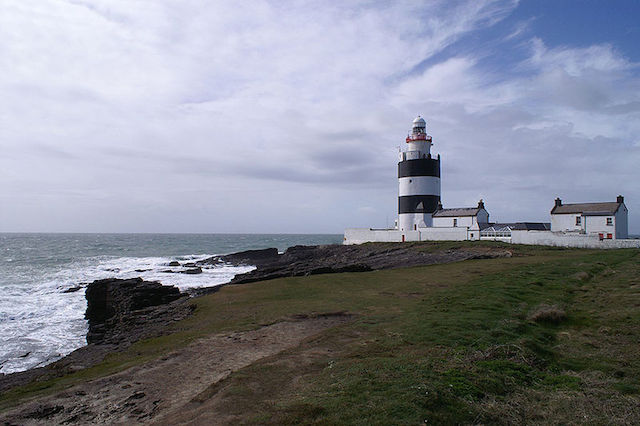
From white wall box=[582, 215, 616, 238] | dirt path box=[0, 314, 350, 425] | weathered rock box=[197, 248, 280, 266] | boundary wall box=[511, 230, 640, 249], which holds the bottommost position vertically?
weathered rock box=[197, 248, 280, 266]

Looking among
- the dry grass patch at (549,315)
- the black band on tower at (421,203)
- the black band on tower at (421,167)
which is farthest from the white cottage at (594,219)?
the dry grass patch at (549,315)

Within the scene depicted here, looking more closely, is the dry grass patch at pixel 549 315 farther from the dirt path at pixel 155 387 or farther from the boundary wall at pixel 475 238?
the boundary wall at pixel 475 238

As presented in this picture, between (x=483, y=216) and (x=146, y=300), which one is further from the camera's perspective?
(x=483, y=216)

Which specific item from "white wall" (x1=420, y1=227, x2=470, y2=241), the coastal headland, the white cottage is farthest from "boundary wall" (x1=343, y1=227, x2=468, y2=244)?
the coastal headland

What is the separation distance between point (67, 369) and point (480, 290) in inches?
554

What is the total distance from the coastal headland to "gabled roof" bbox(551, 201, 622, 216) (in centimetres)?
1850

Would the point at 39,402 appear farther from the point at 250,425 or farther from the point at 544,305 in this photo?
the point at 544,305

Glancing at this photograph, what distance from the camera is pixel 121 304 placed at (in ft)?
70.8

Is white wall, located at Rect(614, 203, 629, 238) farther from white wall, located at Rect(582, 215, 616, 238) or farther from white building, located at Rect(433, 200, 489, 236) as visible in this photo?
white building, located at Rect(433, 200, 489, 236)

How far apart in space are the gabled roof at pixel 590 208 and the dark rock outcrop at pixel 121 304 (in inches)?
1342

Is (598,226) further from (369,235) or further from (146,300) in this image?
(146,300)

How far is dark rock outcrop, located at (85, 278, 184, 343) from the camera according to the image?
17.2 metres

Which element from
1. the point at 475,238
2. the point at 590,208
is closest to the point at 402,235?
the point at 475,238

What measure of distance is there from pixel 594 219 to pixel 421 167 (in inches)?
671
